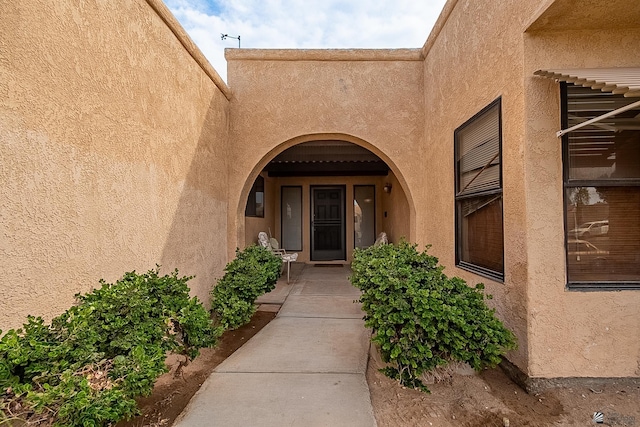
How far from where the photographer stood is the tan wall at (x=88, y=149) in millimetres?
1972

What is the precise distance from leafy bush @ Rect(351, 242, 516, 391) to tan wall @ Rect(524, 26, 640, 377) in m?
0.48

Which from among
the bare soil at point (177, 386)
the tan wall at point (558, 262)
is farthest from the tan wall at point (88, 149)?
the tan wall at point (558, 262)

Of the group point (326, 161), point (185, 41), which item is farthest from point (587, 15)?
point (326, 161)

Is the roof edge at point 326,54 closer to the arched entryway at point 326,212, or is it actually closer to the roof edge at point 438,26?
the roof edge at point 438,26

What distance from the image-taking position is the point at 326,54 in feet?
18.5

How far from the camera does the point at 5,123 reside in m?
1.89

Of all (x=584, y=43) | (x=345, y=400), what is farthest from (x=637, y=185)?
(x=345, y=400)

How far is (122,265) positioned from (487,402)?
3458 millimetres

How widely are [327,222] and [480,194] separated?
7.14 meters

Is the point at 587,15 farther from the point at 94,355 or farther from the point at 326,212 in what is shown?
the point at 326,212

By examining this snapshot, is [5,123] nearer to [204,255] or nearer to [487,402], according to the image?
[204,255]

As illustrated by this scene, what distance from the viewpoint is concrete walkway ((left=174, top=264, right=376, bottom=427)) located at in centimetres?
236

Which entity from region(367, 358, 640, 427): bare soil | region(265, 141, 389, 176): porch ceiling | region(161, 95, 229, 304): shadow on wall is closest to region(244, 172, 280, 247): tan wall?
region(265, 141, 389, 176): porch ceiling

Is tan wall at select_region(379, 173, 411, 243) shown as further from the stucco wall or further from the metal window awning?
the metal window awning
